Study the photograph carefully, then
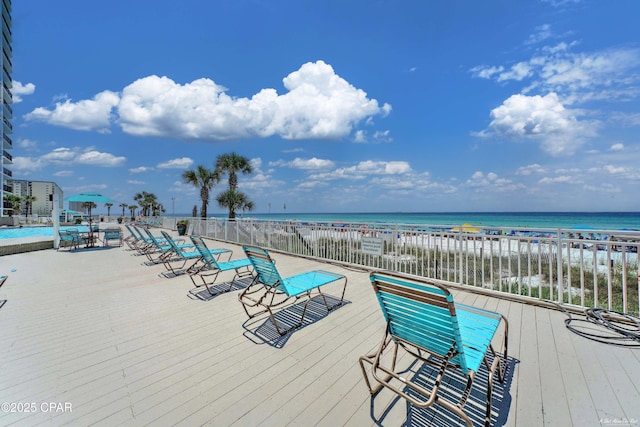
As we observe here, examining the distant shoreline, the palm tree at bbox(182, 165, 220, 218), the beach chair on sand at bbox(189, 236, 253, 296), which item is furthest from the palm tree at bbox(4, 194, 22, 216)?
the beach chair on sand at bbox(189, 236, 253, 296)

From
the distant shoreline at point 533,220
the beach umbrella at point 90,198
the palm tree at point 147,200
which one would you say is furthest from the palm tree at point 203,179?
the palm tree at point 147,200

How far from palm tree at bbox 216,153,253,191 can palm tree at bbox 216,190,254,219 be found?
749mm

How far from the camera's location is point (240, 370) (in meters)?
2.23

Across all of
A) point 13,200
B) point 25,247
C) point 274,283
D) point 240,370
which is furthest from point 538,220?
point 13,200

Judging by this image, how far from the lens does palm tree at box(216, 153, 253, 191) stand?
22.9 m

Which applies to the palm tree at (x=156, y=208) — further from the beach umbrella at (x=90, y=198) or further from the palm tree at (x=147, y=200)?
the beach umbrella at (x=90, y=198)

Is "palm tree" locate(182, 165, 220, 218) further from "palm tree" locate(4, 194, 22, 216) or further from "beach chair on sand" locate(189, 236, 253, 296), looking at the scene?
"palm tree" locate(4, 194, 22, 216)

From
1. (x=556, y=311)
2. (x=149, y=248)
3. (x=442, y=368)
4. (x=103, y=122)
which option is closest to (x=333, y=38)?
(x=149, y=248)

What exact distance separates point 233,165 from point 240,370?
73.9 ft

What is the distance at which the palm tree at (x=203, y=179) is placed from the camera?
2352 centimetres

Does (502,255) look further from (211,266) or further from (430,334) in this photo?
(211,266)

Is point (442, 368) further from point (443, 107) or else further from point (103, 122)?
point (103, 122)

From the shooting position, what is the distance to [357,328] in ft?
10.0

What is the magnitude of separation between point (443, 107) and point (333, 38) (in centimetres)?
1263
